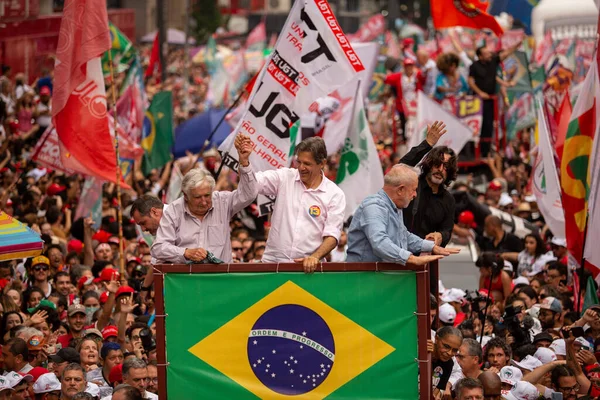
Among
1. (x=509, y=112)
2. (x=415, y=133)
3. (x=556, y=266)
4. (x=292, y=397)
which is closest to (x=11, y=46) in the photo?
(x=509, y=112)

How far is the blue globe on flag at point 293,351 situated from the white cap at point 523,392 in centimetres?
214

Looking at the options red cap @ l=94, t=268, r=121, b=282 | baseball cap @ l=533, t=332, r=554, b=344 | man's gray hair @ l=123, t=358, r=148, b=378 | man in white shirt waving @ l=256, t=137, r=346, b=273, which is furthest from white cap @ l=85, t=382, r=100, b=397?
baseball cap @ l=533, t=332, r=554, b=344

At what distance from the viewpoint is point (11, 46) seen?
28766 millimetres

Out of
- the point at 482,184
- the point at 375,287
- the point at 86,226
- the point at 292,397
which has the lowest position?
the point at 482,184

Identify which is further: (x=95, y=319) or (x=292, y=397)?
(x=95, y=319)

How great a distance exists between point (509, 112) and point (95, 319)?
11755 mm

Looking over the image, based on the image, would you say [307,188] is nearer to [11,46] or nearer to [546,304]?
[546,304]

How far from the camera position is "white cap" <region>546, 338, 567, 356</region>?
399 inches

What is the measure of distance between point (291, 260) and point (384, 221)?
71 centimetres

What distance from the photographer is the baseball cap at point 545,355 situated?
9935 mm

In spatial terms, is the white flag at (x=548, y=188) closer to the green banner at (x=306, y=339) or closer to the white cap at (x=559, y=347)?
the white cap at (x=559, y=347)

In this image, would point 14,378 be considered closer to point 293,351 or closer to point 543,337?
point 293,351

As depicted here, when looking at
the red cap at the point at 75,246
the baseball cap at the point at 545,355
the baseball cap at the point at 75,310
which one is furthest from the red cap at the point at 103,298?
the baseball cap at the point at 545,355

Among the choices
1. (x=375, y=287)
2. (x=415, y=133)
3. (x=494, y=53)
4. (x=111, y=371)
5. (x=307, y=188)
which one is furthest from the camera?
(x=494, y=53)
